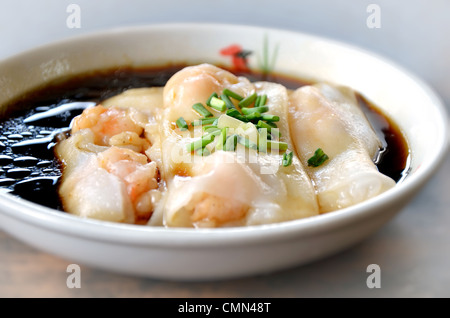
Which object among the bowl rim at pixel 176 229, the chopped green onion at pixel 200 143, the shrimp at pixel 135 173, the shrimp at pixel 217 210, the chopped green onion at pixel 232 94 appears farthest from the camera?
the chopped green onion at pixel 232 94

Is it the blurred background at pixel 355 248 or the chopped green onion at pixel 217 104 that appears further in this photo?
the chopped green onion at pixel 217 104

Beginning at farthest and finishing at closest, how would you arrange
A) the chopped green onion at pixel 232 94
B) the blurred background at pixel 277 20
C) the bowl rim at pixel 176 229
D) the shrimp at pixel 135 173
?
1. the blurred background at pixel 277 20
2. the chopped green onion at pixel 232 94
3. the shrimp at pixel 135 173
4. the bowl rim at pixel 176 229

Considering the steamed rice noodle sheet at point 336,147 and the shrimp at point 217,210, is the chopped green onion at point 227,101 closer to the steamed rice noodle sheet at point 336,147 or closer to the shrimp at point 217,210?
the steamed rice noodle sheet at point 336,147

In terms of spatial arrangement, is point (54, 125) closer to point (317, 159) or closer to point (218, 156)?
point (218, 156)

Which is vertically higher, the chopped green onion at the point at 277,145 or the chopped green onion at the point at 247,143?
the chopped green onion at the point at 247,143

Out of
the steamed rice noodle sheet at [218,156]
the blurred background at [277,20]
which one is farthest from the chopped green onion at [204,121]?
the blurred background at [277,20]

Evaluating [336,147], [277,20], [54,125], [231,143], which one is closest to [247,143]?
[231,143]

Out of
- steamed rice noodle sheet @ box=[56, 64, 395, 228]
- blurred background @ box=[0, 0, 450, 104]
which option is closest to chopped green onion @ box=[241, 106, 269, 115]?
steamed rice noodle sheet @ box=[56, 64, 395, 228]
